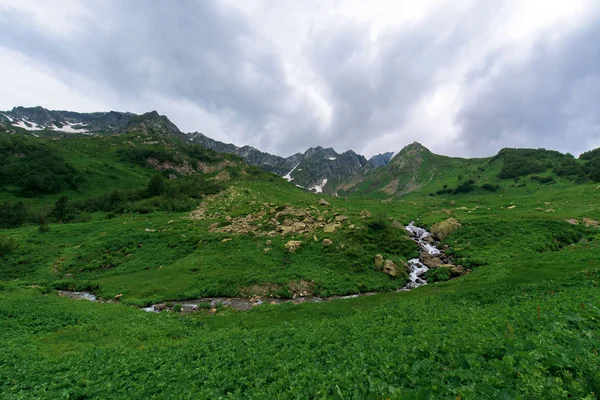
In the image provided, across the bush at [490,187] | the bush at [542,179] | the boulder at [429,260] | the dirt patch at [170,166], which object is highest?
the bush at [542,179]

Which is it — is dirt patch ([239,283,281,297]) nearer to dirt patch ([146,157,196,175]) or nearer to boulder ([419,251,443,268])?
boulder ([419,251,443,268])

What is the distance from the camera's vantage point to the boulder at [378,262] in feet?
120

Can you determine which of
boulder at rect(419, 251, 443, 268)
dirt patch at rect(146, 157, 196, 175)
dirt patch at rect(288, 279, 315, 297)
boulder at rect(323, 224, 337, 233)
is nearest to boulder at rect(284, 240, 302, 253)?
boulder at rect(323, 224, 337, 233)

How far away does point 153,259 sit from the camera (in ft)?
140

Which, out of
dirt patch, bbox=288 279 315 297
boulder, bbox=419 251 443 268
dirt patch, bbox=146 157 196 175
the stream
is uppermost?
dirt patch, bbox=146 157 196 175

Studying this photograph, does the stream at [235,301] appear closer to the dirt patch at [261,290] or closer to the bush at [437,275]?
the dirt patch at [261,290]

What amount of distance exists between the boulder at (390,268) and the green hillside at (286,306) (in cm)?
67

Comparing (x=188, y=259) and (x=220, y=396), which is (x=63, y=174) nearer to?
(x=188, y=259)

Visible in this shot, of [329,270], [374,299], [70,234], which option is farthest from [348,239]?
[70,234]

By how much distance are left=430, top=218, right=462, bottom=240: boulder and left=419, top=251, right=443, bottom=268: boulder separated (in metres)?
9.43

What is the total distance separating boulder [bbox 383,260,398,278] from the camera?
3532cm

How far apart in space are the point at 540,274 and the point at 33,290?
5459 cm

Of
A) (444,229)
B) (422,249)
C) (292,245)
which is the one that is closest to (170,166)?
(292,245)

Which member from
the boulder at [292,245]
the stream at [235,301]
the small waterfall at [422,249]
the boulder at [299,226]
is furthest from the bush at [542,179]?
the boulder at [292,245]
